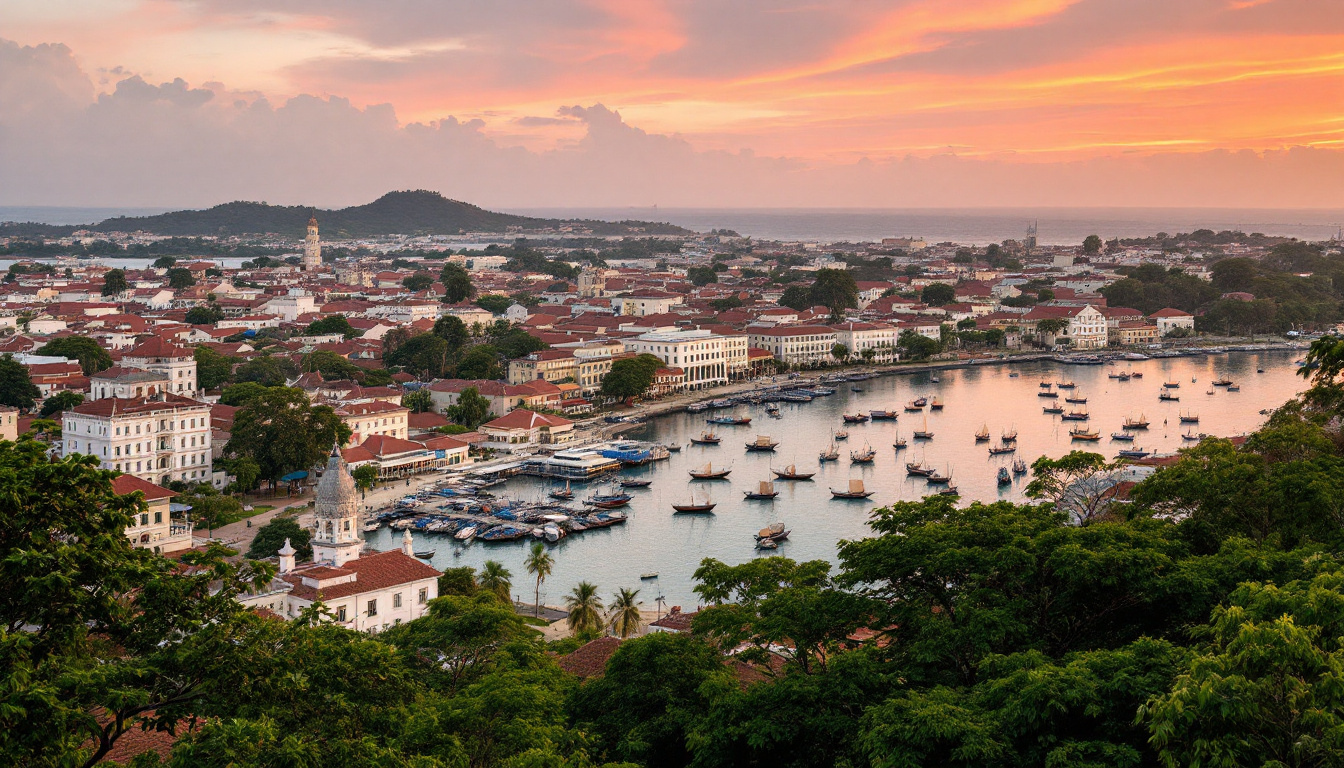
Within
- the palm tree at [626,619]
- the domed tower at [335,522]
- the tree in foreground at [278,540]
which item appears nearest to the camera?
the palm tree at [626,619]

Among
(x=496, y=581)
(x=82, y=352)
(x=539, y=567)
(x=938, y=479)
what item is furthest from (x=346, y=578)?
(x=82, y=352)

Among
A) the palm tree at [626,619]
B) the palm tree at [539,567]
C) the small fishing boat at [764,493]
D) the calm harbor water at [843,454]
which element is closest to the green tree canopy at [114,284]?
the calm harbor water at [843,454]

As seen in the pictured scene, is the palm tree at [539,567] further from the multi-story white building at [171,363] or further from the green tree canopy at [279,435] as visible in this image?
the multi-story white building at [171,363]

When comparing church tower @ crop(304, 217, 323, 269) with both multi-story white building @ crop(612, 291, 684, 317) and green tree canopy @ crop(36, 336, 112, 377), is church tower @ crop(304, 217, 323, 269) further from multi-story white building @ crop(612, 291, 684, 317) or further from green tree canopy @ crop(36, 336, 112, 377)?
green tree canopy @ crop(36, 336, 112, 377)

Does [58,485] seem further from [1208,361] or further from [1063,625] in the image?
[1208,361]

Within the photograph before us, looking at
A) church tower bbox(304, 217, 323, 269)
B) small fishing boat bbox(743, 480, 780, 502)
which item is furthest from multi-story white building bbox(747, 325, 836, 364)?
church tower bbox(304, 217, 323, 269)
